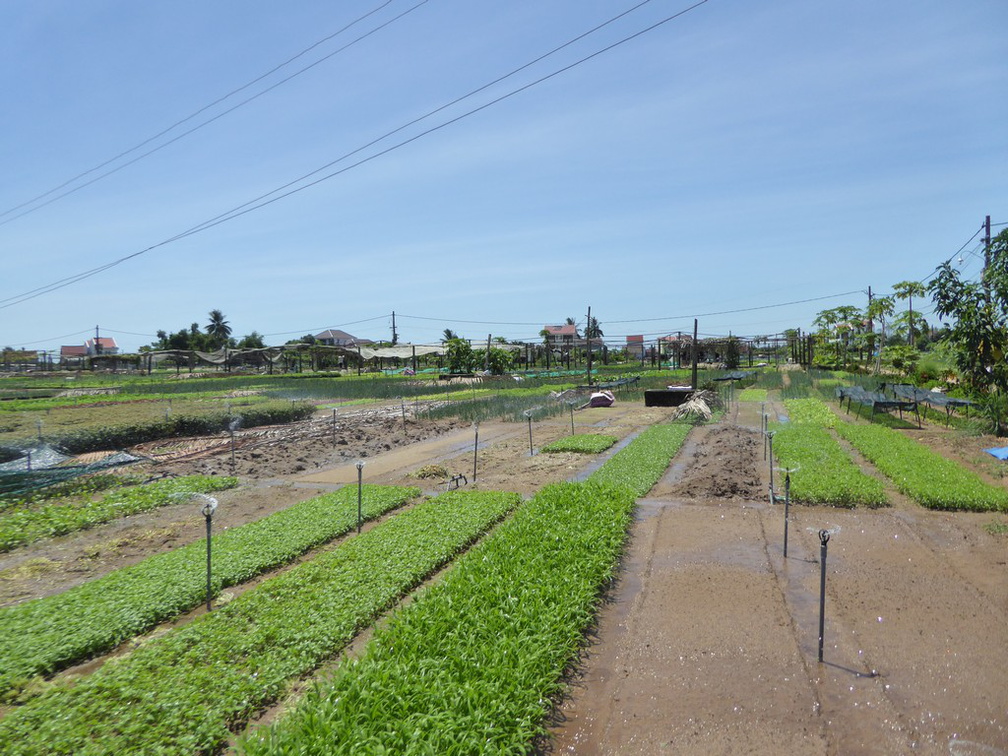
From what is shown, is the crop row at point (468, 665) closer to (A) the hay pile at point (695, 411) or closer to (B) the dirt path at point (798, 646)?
(B) the dirt path at point (798, 646)

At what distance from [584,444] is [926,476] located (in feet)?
26.6

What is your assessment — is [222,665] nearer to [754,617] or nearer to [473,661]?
[473,661]

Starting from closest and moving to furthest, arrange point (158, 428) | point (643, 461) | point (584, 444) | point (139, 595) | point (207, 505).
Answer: point (207, 505) < point (139, 595) < point (643, 461) < point (584, 444) < point (158, 428)

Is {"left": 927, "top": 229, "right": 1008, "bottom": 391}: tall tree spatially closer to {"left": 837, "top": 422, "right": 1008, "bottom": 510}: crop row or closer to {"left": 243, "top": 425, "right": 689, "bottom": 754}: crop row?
{"left": 837, "top": 422, "right": 1008, "bottom": 510}: crop row

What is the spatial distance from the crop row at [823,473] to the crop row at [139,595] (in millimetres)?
7693

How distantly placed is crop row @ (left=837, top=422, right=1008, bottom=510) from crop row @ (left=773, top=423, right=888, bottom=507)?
512mm

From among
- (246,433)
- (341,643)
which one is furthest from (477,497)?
(246,433)

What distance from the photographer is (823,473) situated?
40.5 feet

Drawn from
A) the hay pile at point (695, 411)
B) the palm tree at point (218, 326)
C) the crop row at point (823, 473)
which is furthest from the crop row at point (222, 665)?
the palm tree at point (218, 326)

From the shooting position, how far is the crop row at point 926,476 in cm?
1021

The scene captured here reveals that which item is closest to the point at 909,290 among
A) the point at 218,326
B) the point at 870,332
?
the point at 870,332

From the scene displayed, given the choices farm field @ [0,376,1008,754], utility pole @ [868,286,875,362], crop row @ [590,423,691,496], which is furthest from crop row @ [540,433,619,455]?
utility pole @ [868,286,875,362]

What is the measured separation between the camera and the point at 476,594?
21.0 ft

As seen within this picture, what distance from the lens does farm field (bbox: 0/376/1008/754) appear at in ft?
15.0
